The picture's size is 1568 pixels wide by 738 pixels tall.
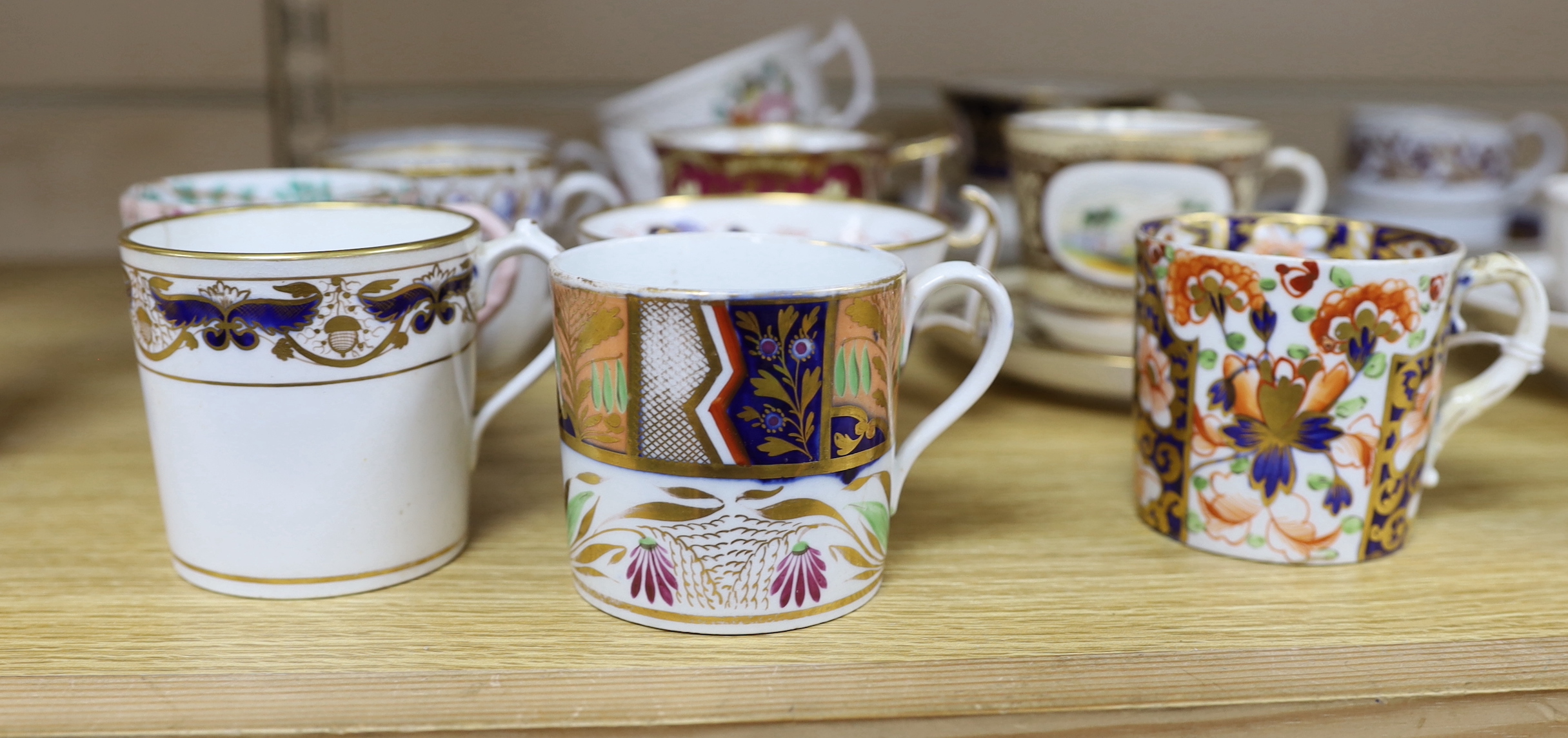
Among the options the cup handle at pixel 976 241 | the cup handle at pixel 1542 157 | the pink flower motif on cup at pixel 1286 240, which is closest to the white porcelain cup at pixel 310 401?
the cup handle at pixel 976 241

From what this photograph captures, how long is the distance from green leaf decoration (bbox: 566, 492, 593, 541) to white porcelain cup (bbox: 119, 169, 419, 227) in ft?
0.70

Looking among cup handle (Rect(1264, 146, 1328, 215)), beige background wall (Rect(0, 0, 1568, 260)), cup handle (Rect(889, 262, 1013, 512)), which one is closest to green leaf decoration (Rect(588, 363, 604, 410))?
cup handle (Rect(889, 262, 1013, 512))

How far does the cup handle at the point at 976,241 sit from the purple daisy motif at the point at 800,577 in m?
0.21

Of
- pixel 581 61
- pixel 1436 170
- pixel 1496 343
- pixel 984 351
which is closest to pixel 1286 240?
pixel 1496 343

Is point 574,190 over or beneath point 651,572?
over

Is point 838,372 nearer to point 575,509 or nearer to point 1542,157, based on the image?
point 575,509

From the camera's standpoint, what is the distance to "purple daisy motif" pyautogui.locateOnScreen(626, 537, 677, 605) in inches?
17.2

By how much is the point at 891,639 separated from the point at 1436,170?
79 centimetres

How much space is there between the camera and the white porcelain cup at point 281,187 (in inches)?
23.8

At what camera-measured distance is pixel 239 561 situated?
0.47m

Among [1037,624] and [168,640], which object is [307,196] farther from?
[1037,624]

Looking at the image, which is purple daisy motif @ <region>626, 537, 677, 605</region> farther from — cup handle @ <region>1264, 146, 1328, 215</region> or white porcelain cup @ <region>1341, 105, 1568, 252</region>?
white porcelain cup @ <region>1341, 105, 1568, 252</region>

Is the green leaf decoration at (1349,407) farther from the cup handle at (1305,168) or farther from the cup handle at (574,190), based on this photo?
the cup handle at (574,190)

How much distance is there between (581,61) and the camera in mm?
1065
